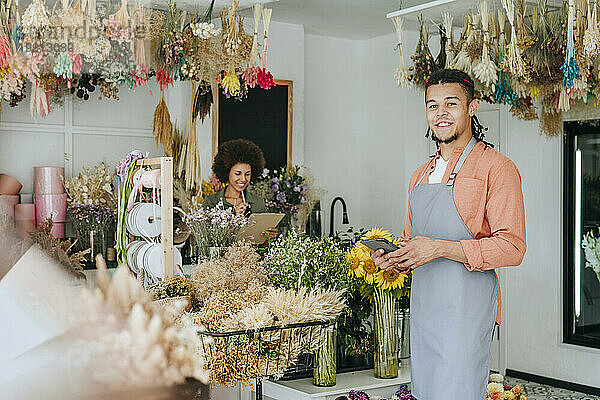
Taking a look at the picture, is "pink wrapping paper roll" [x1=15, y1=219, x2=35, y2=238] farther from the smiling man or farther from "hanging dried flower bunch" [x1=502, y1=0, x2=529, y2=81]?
"hanging dried flower bunch" [x1=502, y1=0, x2=529, y2=81]

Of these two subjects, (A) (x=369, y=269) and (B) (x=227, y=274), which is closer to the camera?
(B) (x=227, y=274)

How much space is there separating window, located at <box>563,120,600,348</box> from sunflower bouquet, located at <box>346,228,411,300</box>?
263 centimetres

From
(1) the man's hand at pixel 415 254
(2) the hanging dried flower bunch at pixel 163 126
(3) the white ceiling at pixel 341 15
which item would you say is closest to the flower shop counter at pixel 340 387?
(1) the man's hand at pixel 415 254

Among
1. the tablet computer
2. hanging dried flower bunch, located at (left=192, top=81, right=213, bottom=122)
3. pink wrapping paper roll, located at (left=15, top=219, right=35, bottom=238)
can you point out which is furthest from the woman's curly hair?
pink wrapping paper roll, located at (left=15, top=219, right=35, bottom=238)

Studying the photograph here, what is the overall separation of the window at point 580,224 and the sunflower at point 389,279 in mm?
2705

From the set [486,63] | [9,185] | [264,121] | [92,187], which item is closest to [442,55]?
[486,63]

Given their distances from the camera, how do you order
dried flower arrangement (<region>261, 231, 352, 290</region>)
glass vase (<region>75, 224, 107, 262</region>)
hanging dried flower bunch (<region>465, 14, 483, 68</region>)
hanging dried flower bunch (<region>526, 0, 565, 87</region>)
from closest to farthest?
dried flower arrangement (<region>261, 231, 352, 290</region>)
glass vase (<region>75, 224, 107, 262</region>)
hanging dried flower bunch (<region>526, 0, 565, 87</region>)
hanging dried flower bunch (<region>465, 14, 483, 68</region>)

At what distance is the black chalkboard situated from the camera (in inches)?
195

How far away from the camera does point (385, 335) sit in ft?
8.71

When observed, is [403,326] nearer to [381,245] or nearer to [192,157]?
[381,245]

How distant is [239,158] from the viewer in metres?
4.90

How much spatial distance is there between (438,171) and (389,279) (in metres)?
0.76

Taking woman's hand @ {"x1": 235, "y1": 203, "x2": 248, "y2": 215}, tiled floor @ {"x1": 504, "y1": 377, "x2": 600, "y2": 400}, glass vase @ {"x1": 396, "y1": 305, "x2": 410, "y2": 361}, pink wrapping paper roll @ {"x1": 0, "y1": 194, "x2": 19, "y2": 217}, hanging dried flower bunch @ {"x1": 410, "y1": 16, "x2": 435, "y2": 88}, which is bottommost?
tiled floor @ {"x1": 504, "y1": 377, "x2": 600, "y2": 400}

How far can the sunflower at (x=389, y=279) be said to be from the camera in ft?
8.42
